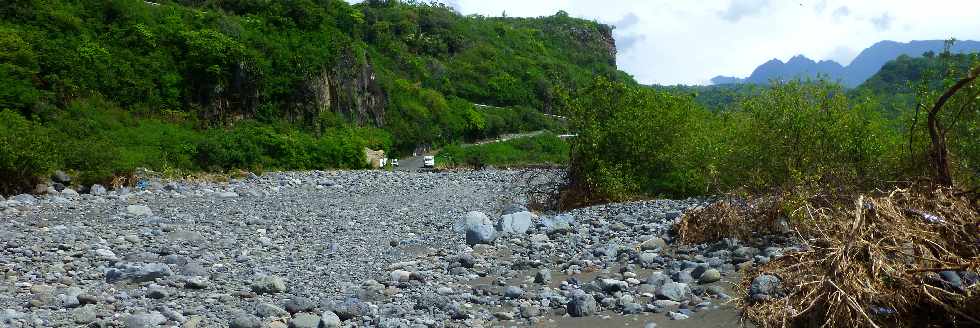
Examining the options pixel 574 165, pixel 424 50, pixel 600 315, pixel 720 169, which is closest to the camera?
pixel 600 315

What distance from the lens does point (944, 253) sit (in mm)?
4738

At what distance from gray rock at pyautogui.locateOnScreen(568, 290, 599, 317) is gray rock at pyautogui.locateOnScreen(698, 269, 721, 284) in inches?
56.7

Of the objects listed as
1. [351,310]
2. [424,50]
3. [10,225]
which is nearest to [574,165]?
[351,310]

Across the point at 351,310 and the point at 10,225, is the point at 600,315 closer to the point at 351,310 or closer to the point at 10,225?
the point at 351,310

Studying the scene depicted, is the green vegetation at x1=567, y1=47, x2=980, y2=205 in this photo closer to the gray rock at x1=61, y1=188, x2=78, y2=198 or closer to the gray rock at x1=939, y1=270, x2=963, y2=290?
the gray rock at x1=939, y1=270, x2=963, y2=290

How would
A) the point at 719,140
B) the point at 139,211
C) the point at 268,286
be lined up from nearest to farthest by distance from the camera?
the point at 268,286, the point at 139,211, the point at 719,140

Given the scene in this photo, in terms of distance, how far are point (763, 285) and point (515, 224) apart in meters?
6.88

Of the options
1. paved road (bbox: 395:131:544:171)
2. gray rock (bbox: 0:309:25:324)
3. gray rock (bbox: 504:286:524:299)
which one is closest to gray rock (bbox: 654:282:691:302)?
gray rock (bbox: 504:286:524:299)

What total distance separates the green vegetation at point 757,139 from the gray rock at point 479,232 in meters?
4.12

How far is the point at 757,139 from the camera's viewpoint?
45.4ft

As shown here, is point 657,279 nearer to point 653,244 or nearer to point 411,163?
point 653,244

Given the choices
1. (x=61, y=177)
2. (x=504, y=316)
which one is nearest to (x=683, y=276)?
(x=504, y=316)

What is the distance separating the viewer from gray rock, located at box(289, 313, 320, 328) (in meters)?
6.96

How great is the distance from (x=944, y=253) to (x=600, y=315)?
3222 millimetres
